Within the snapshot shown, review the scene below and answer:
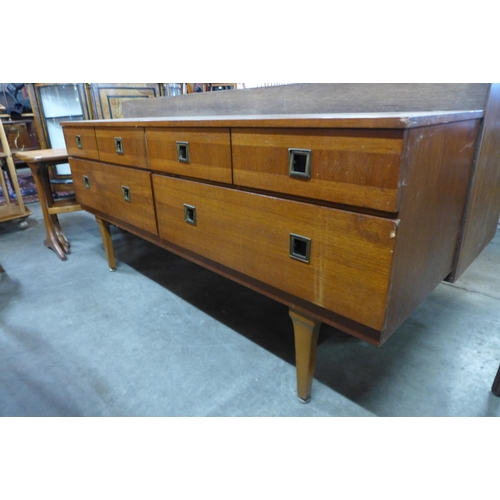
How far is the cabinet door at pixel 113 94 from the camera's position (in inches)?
130

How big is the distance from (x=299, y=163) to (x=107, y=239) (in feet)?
4.22

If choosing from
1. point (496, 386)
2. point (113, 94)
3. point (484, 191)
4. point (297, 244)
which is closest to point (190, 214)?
point (297, 244)

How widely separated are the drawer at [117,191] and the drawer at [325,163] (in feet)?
1.68

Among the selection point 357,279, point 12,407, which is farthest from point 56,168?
point 357,279

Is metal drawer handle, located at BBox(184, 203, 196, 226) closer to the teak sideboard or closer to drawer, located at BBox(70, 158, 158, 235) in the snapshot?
the teak sideboard

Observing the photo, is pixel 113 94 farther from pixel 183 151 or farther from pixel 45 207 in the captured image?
pixel 183 151

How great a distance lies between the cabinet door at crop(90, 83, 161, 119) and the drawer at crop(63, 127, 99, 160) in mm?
1884

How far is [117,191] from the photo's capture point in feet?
4.66

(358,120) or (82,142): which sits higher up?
(358,120)

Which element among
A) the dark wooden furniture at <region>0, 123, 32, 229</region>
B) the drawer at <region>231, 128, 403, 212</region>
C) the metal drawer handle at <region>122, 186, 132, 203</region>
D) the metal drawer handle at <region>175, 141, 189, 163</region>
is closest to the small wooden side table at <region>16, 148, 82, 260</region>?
Result: the dark wooden furniture at <region>0, 123, 32, 229</region>

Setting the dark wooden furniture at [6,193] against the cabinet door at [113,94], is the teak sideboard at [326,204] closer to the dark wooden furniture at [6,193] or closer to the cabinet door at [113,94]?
the dark wooden furniture at [6,193]

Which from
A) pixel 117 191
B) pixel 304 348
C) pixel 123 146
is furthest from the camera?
pixel 117 191

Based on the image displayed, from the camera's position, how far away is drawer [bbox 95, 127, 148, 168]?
1.20 m

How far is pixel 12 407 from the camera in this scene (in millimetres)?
998
